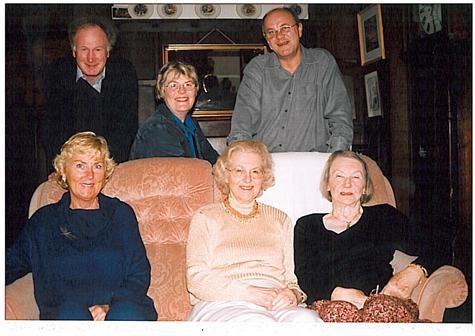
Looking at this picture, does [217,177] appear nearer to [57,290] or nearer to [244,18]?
[57,290]

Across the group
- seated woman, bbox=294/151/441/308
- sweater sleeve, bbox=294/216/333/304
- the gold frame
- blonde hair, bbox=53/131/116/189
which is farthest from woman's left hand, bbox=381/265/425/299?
the gold frame

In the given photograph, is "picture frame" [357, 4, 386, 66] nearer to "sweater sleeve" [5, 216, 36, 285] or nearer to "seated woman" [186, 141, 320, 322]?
"seated woman" [186, 141, 320, 322]

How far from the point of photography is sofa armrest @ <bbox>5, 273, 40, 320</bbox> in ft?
5.80

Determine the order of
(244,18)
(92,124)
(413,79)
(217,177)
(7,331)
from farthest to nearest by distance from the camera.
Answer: (244,18)
(413,79)
(92,124)
(217,177)
(7,331)

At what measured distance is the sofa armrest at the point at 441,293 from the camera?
1775 millimetres

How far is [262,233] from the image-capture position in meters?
1.97

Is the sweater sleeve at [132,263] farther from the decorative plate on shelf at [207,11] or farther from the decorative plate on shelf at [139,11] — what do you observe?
the decorative plate on shelf at [207,11]

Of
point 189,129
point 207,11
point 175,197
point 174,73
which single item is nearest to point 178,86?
point 174,73

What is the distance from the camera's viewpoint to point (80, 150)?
195 cm

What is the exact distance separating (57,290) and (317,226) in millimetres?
828

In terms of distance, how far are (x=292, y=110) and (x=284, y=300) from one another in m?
0.82

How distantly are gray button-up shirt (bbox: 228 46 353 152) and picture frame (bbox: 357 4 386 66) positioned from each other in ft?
3.85

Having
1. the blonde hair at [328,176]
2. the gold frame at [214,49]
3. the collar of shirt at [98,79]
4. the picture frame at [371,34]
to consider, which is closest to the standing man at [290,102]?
the blonde hair at [328,176]

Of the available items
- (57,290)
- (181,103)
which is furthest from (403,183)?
(57,290)
